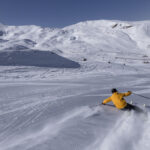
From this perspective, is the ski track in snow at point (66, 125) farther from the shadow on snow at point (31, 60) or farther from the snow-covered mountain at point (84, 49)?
the snow-covered mountain at point (84, 49)

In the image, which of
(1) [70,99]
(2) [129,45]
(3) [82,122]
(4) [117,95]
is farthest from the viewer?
(2) [129,45]

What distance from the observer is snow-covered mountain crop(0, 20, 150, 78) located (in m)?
13.1

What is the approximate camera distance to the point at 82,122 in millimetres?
4023

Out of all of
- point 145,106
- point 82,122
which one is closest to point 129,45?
point 145,106

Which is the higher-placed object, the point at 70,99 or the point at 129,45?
the point at 129,45

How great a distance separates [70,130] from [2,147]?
1.54 meters

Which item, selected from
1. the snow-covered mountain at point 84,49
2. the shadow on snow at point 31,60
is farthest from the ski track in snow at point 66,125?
the snow-covered mountain at point 84,49

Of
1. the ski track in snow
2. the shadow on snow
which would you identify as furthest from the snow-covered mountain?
the ski track in snow

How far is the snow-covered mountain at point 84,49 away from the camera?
43.0ft

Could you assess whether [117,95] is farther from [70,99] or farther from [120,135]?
[70,99]

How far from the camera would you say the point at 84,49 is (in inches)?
965

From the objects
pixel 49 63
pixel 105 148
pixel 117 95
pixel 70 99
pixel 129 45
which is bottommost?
pixel 105 148

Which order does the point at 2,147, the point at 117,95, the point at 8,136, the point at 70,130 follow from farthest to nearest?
the point at 117,95
the point at 70,130
the point at 8,136
the point at 2,147

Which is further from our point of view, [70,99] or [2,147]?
[70,99]
